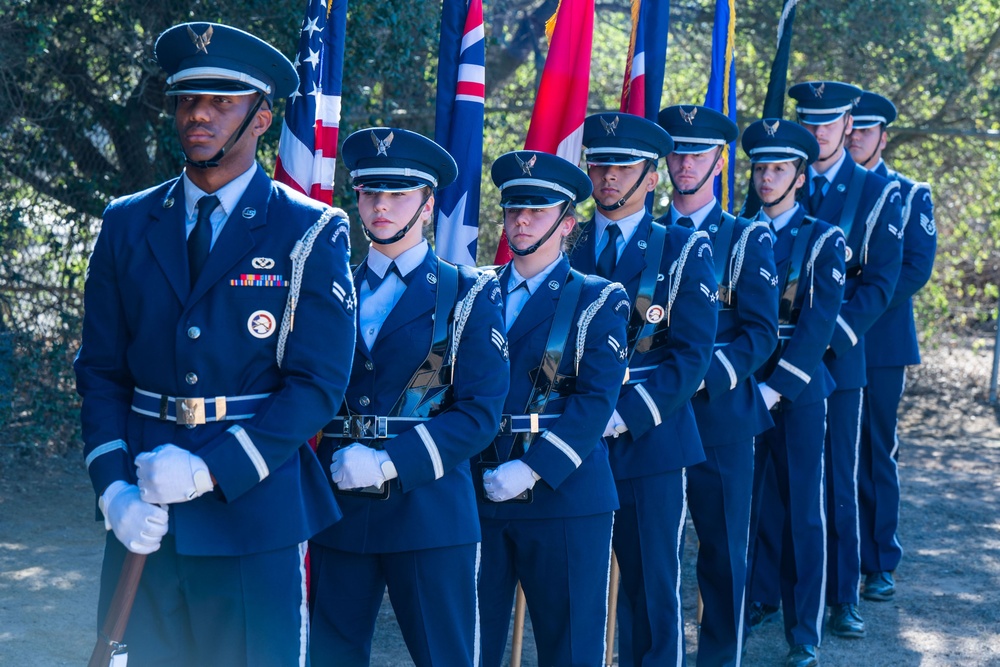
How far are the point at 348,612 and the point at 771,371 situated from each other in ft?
7.97

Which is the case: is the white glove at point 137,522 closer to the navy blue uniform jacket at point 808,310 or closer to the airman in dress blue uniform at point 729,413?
the airman in dress blue uniform at point 729,413

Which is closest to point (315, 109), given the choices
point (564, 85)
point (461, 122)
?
point (461, 122)

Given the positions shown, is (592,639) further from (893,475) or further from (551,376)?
(893,475)

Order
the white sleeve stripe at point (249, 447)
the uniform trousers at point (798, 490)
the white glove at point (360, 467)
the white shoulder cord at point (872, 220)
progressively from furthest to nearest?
the white shoulder cord at point (872, 220)
the uniform trousers at point (798, 490)
the white glove at point (360, 467)
the white sleeve stripe at point (249, 447)

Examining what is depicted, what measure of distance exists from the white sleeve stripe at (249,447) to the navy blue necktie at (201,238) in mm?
368

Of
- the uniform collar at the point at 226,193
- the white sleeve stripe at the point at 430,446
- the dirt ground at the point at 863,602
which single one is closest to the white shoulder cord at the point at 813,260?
the dirt ground at the point at 863,602

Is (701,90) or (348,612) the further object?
(701,90)

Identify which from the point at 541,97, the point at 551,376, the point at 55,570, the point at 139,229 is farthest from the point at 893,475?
the point at 139,229

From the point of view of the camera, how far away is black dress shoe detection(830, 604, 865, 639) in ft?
18.0

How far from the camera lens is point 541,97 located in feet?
17.1

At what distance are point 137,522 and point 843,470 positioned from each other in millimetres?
3808

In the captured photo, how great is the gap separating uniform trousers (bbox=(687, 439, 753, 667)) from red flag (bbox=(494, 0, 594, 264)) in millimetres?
1190

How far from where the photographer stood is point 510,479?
12.3ft

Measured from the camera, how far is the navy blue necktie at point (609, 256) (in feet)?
14.8
